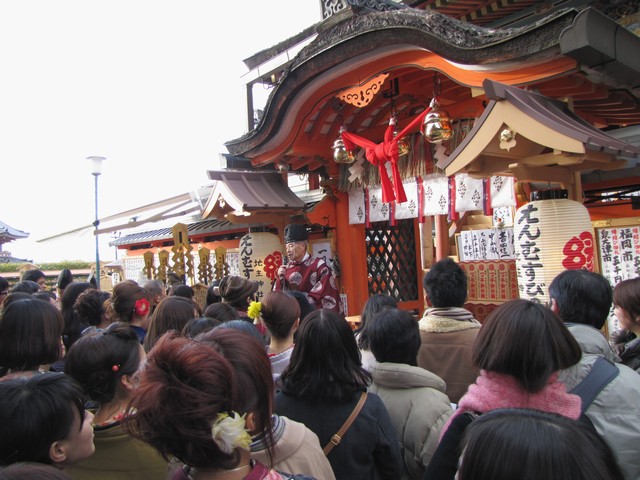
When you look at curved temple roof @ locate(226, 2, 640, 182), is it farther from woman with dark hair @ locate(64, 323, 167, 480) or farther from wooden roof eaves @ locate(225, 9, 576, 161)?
woman with dark hair @ locate(64, 323, 167, 480)

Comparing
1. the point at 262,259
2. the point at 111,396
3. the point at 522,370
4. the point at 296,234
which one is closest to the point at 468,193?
the point at 296,234

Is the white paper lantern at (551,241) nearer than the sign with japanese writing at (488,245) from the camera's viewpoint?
Yes

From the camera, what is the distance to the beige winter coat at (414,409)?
2398mm

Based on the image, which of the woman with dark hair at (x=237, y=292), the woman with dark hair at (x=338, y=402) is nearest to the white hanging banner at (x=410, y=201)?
the woman with dark hair at (x=237, y=292)

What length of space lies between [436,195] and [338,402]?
5207 mm

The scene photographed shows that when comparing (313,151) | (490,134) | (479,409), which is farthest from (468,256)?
(479,409)

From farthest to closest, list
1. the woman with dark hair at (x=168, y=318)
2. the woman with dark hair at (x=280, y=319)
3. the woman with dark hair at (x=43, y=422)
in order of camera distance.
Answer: the woman with dark hair at (x=168, y=318)
the woman with dark hair at (x=280, y=319)
the woman with dark hair at (x=43, y=422)

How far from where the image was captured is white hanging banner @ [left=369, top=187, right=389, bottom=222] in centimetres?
788

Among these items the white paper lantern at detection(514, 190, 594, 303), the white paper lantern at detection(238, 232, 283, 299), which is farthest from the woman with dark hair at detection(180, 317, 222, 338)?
the white paper lantern at detection(238, 232, 283, 299)

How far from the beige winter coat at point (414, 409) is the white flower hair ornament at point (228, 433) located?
127 cm

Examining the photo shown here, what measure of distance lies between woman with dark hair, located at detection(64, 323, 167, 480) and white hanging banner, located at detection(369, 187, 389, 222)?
18.8 feet

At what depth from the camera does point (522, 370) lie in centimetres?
183

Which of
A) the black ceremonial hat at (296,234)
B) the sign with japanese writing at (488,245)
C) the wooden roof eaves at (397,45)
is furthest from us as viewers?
the sign with japanese writing at (488,245)

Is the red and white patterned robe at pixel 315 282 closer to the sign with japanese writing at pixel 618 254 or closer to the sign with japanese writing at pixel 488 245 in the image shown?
the sign with japanese writing at pixel 488 245
